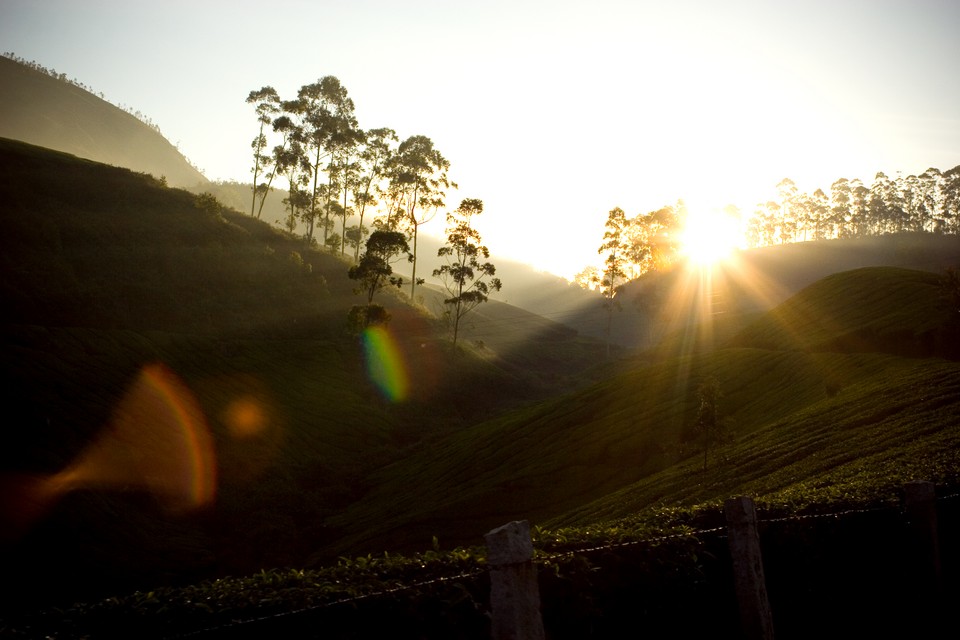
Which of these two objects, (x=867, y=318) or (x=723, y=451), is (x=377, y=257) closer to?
(x=867, y=318)

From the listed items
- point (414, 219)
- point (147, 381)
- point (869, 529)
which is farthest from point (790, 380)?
point (414, 219)

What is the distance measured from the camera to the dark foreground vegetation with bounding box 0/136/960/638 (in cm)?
965

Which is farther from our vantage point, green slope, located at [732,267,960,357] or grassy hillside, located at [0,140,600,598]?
green slope, located at [732,267,960,357]

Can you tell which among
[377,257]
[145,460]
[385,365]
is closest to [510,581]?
[145,460]

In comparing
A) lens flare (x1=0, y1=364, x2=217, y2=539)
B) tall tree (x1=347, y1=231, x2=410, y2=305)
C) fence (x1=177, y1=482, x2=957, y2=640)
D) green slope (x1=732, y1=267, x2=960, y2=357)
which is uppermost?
tall tree (x1=347, y1=231, x2=410, y2=305)

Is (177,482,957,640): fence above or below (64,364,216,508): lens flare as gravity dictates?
below

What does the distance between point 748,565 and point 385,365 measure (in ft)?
257

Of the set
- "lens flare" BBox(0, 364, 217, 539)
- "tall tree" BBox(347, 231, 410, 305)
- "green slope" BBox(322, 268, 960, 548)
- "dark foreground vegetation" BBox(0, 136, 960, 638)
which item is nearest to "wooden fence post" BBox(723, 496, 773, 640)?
"dark foreground vegetation" BBox(0, 136, 960, 638)

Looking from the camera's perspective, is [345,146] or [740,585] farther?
[345,146]

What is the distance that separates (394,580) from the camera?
895cm

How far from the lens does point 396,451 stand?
217 feet

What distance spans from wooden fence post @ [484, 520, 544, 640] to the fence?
A: 0.01m

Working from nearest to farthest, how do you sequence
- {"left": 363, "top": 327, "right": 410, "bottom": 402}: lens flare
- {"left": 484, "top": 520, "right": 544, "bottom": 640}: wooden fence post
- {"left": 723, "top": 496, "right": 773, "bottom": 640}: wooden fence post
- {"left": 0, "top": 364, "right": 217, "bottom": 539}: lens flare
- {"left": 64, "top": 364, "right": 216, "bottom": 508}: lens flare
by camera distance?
{"left": 484, "top": 520, "right": 544, "bottom": 640}: wooden fence post
{"left": 723, "top": 496, "right": 773, "bottom": 640}: wooden fence post
{"left": 0, "top": 364, "right": 217, "bottom": 539}: lens flare
{"left": 64, "top": 364, "right": 216, "bottom": 508}: lens flare
{"left": 363, "top": 327, "right": 410, "bottom": 402}: lens flare

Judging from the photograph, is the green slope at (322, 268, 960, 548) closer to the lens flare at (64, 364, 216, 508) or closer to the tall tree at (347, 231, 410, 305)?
the lens flare at (64, 364, 216, 508)
